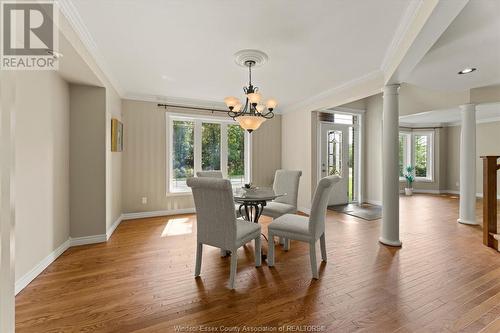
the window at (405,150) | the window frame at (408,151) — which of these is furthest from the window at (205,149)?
the window frame at (408,151)

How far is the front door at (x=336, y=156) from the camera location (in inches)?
222

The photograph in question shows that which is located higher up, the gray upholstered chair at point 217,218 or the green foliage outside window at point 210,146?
the green foliage outside window at point 210,146

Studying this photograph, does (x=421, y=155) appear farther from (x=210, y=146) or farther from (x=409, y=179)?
(x=210, y=146)

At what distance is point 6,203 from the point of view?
728mm

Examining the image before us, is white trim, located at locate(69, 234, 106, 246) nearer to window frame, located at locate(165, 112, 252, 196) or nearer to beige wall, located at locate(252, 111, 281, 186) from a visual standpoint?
window frame, located at locate(165, 112, 252, 196)

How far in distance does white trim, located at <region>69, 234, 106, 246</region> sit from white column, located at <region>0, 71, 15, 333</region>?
2926 mm

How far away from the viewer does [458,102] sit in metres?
4.48

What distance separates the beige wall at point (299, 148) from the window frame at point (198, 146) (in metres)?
0.93

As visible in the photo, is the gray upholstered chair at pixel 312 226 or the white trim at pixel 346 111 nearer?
the gray upholstered chair at pixel 312 226

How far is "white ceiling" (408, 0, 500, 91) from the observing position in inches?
75.4

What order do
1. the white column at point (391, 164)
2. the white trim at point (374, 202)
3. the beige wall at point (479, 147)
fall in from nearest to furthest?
the white column at point (391, 164), the white trim at point (374, 202), the beige wall at point (479, 147)

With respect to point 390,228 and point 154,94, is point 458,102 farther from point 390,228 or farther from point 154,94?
point 154,94

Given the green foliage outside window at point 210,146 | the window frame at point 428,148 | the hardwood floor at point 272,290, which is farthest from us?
the window frame at point 428,148

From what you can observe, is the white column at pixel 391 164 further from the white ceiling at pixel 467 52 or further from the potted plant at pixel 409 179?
the potted plant at pixel 409 179
